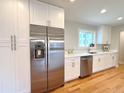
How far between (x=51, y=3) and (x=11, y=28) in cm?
139

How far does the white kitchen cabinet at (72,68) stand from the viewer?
13.2 ft

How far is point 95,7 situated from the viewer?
13.7 ft

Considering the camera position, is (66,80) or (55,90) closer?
(55,90)

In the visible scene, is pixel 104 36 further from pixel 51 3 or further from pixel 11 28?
pixel 11 28

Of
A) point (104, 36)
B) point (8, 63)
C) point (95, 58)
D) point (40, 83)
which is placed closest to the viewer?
point (8, 63)

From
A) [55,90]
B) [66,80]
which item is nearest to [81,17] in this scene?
[66,80]

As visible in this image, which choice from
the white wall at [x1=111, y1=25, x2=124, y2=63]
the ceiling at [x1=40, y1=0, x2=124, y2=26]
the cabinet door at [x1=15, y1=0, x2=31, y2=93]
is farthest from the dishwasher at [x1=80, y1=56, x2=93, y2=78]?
the white wall at [x1=111, y1=25, x2=124, y2=63]

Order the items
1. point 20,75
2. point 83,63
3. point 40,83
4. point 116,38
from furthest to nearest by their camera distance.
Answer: point 116,38 < point 83,63 < point 40,83 < point 20,75

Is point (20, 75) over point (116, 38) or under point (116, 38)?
under

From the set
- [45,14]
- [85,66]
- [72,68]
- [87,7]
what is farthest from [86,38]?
[45,14]

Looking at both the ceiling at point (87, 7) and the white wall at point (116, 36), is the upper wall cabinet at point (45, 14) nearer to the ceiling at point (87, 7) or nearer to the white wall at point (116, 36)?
the ceiling at point (87, 7)

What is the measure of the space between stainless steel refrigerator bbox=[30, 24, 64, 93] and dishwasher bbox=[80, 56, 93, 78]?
1.15 m

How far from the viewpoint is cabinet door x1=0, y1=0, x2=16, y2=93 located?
95.5 inches

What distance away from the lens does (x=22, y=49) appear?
2.76 m
